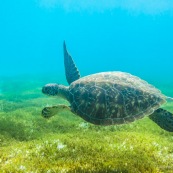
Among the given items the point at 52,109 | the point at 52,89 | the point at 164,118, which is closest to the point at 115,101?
the point at 164,118

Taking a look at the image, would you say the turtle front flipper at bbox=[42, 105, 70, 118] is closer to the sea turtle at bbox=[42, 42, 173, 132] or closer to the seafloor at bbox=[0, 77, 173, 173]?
the sea turtle at bbox=[42, 42, 173, 132]

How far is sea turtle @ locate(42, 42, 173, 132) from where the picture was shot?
40.3 feet

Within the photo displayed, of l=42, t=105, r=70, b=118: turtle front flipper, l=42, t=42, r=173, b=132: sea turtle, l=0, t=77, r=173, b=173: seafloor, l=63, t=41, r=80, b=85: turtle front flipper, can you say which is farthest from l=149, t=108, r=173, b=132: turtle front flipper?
l=63, t=41, r=80, b=85: turtle front flipper

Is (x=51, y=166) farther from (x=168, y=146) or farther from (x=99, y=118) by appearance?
(x=168, y=146)

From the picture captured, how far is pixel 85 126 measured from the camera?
18.4 metres

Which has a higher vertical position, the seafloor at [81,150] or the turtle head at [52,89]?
the turtle head at [52,89]

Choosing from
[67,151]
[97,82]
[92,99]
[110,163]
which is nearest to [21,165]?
[67,151]

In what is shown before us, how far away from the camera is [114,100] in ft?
40.7

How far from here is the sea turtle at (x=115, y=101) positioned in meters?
12.3

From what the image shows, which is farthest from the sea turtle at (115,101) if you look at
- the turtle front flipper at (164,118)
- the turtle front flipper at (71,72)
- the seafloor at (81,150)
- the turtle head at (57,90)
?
the turtle front flipper at (71,72)

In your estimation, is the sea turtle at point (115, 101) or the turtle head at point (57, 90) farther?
the turtle head at point (57, 90)

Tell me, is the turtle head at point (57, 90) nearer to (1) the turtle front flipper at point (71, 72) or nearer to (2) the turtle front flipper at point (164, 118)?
(1) the turtle front flipper at point (71, 72)

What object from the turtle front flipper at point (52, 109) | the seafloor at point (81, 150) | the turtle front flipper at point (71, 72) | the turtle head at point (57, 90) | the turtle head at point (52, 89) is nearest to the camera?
the seafloor at point (81, 150)

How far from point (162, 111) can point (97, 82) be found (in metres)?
3.54
